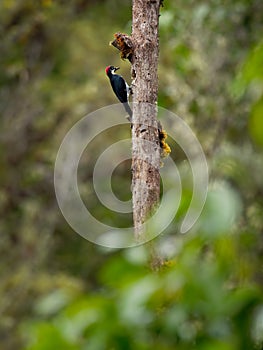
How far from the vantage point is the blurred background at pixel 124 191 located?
0.91 meters

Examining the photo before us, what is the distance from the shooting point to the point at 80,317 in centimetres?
97

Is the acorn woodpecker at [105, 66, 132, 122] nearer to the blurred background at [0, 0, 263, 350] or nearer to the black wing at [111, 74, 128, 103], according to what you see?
the black wing at [111, 74, 128, 103]

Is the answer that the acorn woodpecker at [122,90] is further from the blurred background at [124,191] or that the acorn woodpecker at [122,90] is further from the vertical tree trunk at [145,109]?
the blurred background at [124,191]

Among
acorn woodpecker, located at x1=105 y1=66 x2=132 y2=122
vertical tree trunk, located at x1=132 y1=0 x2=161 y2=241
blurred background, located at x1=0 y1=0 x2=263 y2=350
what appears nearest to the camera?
blurred background, located at x1=0 y1=0 x2=263 y2=350

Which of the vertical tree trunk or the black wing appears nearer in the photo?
the vertical tree trunk

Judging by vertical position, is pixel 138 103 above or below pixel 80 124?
below

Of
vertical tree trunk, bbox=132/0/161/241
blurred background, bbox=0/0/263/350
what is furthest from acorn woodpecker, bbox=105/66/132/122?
blurred background, bbox=0/0/263/350

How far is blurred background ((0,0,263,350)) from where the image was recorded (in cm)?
91

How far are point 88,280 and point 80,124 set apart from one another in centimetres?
221

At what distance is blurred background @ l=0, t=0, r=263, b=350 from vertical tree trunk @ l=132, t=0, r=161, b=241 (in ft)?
0.80

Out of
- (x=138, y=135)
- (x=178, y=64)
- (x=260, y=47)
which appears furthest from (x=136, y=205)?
(x=178, y=64)

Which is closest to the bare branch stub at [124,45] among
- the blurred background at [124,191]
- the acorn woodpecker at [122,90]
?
the acorn woodpecker at [122,90]

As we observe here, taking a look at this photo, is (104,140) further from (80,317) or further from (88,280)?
(80,317)

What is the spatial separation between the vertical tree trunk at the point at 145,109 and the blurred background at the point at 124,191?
0.80 feet
